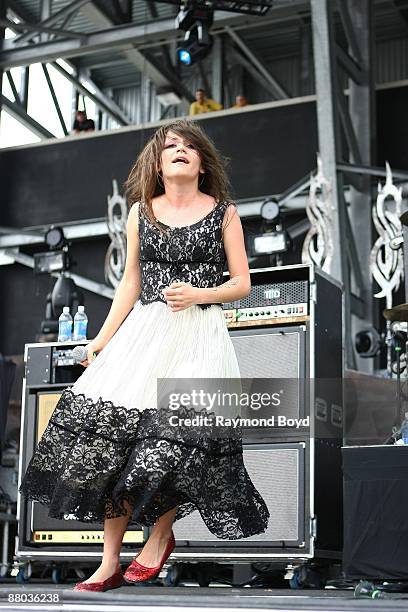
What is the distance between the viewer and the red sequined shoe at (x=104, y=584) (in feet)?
9.87

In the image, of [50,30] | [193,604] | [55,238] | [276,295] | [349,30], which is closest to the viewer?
[193,604]

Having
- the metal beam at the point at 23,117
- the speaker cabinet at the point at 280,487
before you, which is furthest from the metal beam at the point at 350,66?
the speaker cabinet at the point at 280,487

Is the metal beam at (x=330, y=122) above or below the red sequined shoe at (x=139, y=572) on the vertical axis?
above

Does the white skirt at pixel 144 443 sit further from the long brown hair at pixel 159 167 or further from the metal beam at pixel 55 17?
the metal beam at pixel 55 17

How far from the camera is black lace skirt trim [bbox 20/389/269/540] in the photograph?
298cm

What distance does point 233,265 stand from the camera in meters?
3.24

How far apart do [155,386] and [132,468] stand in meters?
0.24

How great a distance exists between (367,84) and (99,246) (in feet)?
12.0

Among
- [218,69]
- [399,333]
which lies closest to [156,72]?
[218,69]

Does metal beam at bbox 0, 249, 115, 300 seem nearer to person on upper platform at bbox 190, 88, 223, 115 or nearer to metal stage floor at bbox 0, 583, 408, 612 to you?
person on upper platform at bbox 190, 88, 223, 115

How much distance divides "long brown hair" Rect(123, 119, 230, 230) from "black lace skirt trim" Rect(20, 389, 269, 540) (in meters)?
0.61

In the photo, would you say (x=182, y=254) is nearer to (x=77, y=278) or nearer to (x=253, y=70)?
(x=77, y=278)

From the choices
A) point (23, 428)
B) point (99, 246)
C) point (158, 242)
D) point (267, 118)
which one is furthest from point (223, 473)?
point (99, 246)

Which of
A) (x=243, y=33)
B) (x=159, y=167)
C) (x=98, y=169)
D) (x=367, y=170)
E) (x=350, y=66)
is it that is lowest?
(x=159, y=167)
